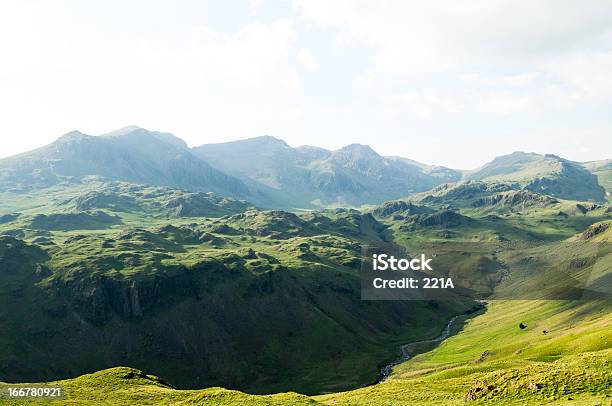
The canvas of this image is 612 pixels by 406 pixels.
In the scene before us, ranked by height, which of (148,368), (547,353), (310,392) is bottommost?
(310,392)

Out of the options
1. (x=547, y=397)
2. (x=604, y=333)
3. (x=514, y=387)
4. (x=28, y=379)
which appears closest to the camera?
(x=547, y=397)

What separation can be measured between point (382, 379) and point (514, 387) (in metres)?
139

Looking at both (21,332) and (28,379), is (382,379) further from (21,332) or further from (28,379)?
(21,332)

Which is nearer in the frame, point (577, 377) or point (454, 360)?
point (577, 377)

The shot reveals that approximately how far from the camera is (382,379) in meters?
192

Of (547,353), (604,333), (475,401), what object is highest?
(475,401)

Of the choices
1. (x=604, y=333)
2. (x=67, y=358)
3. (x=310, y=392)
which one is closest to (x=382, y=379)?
(x=310, y=392)

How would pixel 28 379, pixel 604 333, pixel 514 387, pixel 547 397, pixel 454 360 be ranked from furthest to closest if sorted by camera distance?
pixel 454 360, pixel 28 379, pixel 604 333, pixel 514 387, pixel 547 397

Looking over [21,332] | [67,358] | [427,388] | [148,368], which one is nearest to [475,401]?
[427,388]

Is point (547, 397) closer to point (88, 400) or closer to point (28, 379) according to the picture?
point (88, 400)

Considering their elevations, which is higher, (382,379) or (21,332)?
(21,332)

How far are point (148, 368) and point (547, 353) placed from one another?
155237 mm

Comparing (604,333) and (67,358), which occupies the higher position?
(604,333)

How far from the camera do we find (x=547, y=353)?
122500 mm
